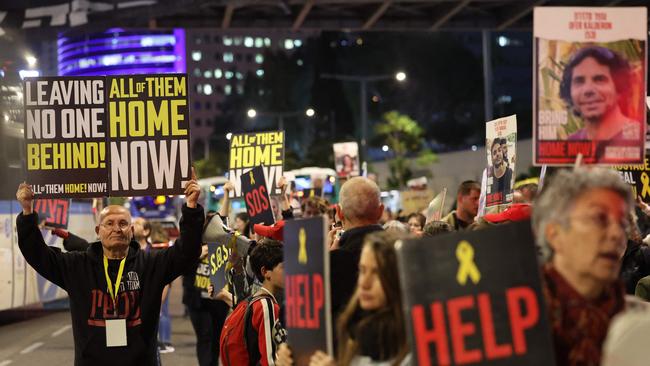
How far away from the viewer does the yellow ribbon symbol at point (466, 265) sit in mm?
3670

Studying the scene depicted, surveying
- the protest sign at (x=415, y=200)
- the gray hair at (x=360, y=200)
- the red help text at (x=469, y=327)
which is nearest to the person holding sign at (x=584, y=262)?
the red help text at (x=469, y=327)

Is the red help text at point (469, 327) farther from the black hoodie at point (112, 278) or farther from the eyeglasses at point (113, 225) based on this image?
the eyeglasses at point (113, 225)

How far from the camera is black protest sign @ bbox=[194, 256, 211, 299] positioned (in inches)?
531

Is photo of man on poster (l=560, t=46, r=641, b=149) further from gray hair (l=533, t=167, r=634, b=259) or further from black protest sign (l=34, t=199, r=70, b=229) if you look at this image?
black protest sign (l=34, t=199, r=70, b=229)

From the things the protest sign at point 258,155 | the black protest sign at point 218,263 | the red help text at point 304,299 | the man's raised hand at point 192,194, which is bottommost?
the black protest sign at point 218,263

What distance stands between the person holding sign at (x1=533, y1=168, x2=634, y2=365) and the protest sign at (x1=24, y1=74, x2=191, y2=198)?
5296 millimetres

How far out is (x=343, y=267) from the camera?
6016 mm

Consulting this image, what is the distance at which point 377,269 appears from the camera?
14.6ft

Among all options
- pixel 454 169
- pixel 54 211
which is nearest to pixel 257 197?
pixel 54 211

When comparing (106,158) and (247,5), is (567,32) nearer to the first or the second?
(106,158)

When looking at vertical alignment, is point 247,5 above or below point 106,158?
above

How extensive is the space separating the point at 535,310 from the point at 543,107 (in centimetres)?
202

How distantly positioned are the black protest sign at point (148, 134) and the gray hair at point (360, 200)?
250cm

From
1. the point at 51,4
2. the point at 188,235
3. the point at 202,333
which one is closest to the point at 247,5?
the point at 51,4
